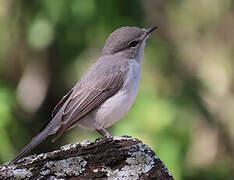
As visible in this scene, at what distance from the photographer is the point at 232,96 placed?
888 centimetres

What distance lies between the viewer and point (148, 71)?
24.7 feet

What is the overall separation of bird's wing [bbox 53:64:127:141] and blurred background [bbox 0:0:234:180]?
969 mm

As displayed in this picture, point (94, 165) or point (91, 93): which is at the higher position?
point (91, 93)

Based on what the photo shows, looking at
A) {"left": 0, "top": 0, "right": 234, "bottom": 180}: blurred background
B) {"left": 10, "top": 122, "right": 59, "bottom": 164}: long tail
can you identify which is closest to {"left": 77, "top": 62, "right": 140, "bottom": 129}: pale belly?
{"left": 10, "top": 122, "right": 59, "bottom": 164}: long tail

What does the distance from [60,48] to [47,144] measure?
187 cm

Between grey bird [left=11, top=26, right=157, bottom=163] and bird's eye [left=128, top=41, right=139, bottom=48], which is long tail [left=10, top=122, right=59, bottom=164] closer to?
grey bird [left=11, top=26, right=157, bottom=163]

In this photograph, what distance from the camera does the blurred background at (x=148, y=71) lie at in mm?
6445

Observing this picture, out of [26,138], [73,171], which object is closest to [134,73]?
[73,171]

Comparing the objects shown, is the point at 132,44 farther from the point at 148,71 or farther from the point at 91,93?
the point at 148,71

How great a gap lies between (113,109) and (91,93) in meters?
0.35

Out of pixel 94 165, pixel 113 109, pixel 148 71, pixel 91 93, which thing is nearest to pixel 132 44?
pixel 91 93

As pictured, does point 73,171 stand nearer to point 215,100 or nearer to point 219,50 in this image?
point 215,100

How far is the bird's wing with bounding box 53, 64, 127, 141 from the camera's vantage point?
5289mm

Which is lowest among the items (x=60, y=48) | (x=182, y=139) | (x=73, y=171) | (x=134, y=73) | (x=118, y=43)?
(x=73, y=171)
